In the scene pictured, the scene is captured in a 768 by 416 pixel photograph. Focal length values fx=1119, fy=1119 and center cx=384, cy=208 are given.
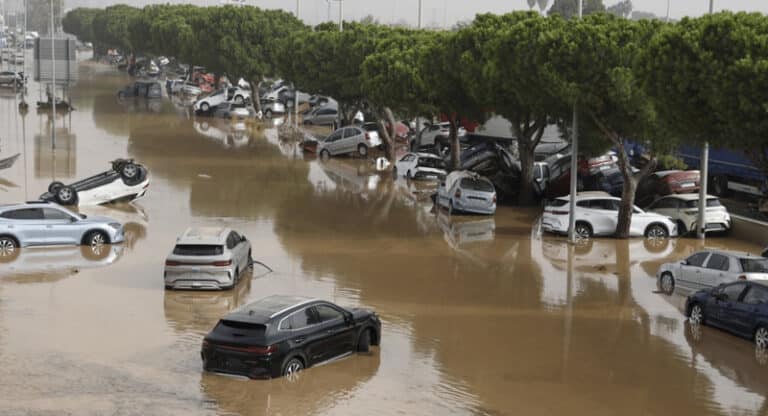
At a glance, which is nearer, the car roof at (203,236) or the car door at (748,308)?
the car door at (748,308)

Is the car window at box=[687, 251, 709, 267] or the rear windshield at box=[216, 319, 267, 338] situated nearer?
the rear windshield at box=[216, 319, 267, 338]

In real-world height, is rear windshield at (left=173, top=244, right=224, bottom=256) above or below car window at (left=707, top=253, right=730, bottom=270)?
below

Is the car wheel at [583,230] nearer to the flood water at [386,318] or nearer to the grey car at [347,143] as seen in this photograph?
the flood water at [386,318]

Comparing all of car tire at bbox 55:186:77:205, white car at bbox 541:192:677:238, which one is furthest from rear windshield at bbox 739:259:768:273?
car tire at bbox 55:186:77:205

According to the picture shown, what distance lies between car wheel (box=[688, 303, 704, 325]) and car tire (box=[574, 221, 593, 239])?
1049 cm

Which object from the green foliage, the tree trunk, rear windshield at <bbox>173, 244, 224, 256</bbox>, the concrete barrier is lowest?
the concrete barrier

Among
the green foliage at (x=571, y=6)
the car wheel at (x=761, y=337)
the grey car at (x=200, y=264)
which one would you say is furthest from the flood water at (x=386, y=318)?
the green foliage at (x=571, y=6)

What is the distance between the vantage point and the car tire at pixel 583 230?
32500 millimetres

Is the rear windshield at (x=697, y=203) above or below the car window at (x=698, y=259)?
above

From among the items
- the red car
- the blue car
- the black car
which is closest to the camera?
the black car

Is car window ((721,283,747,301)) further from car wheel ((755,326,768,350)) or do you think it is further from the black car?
the black car

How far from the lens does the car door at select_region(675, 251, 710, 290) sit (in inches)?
939

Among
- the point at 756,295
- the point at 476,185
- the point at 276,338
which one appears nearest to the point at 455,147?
the point at 476,185

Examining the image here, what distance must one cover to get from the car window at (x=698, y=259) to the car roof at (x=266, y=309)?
974 centimetres
